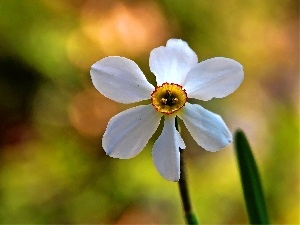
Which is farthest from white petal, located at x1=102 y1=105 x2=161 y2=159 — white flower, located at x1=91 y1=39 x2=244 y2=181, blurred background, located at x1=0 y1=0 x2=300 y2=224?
blurred background, located at x1=0 y1=0 x2=300 y2=224

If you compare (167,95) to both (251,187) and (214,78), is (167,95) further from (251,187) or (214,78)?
(251,187)

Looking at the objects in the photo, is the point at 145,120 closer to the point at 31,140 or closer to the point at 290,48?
the point at 31,140

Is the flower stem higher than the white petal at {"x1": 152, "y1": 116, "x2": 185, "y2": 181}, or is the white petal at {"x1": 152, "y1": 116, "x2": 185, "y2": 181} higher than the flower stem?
the white petal at {"x1": 152, "y1": 116, "x2": 185, "y2": 181}

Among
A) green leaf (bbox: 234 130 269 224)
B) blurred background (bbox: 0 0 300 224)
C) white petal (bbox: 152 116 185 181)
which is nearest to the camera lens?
white petal (bbox: 152 116 185 181)

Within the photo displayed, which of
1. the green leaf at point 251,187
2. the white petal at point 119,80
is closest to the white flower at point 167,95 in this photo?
the white petal at point 119,80

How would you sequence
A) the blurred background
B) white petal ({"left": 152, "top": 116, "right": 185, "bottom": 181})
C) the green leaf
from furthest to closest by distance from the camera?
the blurred background
the green leaf
white petal ({"left": 152, "top": 116, "right": 185, "bottom": 181})

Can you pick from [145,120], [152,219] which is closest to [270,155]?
[152,219]

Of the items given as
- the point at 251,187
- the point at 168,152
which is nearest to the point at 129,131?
the point at 168,152

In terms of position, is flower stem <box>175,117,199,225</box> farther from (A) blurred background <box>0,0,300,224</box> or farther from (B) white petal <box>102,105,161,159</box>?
(A) blurred background <box>0,0,300,224</box>
